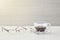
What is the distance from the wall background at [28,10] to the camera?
8.95ft

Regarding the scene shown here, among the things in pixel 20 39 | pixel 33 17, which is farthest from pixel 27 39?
pixel 33 17

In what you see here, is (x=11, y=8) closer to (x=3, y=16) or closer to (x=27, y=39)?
(x=3, y=16)

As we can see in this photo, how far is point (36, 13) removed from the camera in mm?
2748

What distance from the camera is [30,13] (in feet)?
9.04

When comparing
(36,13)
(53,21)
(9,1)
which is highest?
(9,1)

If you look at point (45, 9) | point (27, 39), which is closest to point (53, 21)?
point (45, 9)

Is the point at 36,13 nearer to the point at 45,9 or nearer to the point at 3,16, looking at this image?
the point at 45,9

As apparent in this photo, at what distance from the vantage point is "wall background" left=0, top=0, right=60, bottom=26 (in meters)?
2.73

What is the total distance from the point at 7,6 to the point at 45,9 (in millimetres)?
788

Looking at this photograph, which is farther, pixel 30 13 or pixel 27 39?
pixel 30 13

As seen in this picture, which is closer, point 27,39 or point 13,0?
point 27,39

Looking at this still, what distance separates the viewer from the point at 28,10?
2744 millimetres

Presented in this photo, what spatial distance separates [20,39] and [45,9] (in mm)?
1918

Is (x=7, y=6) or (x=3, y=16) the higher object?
(x=7, y=6)
